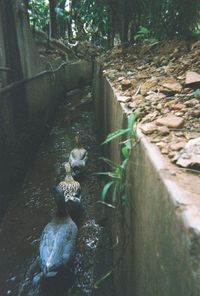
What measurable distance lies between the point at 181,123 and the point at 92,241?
251 centimetres

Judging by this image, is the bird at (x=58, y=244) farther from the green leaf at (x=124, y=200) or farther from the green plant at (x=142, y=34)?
the green plant at (x=142, y=34)

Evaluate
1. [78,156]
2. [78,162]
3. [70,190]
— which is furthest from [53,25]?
[70,190]

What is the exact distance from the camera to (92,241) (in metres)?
4.24

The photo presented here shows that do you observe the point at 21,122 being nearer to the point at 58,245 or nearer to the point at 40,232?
the point at 40,232

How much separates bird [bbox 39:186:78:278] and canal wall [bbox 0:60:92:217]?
1106mm

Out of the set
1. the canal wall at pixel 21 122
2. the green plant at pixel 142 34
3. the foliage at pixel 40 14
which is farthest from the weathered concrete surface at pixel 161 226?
the foliage at pixel 40 14

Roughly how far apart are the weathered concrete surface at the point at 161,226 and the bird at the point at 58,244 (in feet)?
4.25

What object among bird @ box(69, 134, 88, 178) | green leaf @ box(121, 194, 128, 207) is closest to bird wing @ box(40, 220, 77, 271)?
green leaf @ box(121, 194, 128, 207)

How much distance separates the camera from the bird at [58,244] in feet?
11.2

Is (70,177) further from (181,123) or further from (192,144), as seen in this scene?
(192,144)

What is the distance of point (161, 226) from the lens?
138 centimetres

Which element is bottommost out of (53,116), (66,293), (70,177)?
(66,293)

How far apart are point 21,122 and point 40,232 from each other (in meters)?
2.46

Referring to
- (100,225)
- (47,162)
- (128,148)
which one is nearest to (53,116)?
(47,162)
